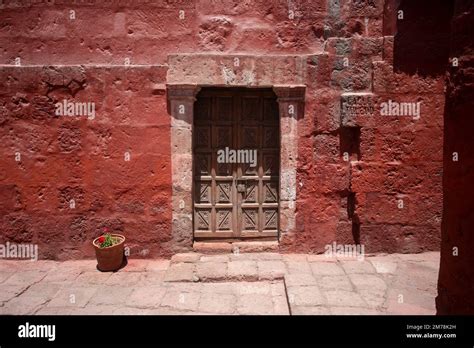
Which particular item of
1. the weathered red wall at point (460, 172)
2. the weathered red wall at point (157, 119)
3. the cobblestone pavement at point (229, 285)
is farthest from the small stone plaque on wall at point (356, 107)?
the weathered red wall at point (460, 172)

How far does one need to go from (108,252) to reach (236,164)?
2017 mm

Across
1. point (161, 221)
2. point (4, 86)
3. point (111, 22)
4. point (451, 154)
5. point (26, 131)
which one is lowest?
point (161, 221)

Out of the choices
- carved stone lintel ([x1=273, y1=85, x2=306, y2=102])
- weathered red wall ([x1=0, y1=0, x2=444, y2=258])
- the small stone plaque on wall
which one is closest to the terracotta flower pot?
weathered red wall ([x1=0, y1=0, x2=444, y2=258])

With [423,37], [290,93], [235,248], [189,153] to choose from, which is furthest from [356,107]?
[235,248]

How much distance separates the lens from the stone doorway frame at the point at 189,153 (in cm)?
495

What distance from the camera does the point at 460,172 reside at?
2.24 meters

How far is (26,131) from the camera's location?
4957 millimetres

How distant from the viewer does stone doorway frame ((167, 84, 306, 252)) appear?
495 centimetres

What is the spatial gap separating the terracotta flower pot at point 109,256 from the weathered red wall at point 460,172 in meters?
3.69

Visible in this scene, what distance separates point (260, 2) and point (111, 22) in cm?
200

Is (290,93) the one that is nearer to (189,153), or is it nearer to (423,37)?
(189,153)
